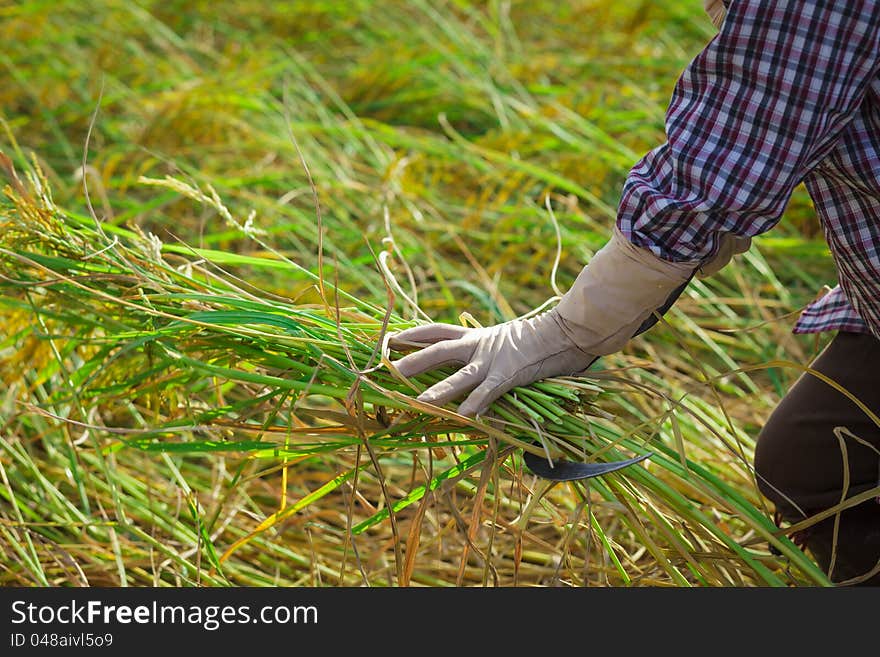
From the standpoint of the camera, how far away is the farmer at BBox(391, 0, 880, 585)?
2.64 feet

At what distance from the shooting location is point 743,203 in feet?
2.79

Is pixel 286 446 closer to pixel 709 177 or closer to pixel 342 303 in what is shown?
pixel 342 303

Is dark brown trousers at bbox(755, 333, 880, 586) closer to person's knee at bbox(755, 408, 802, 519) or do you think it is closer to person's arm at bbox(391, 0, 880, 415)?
person's knee at bbox(755, 408, 802, 519)

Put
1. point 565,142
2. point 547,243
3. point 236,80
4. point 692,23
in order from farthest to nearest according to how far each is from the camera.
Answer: point 692,23 → point 236,80 → point 565,142 → point 547,243

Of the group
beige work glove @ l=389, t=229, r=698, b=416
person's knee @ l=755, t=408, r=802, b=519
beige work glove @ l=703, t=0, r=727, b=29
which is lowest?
person's knee @ l=755, t=408, r=802, b=519

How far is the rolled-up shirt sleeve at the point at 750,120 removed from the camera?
80 centimetres

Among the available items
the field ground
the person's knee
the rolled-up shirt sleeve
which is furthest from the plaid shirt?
the person's knee

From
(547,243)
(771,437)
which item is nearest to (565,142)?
(547,243)

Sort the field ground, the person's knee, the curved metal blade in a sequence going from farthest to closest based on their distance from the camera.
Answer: the person's knee → the field ground → the curved metal blade

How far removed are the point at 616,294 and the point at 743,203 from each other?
16 cm

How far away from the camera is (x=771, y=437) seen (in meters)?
1.20

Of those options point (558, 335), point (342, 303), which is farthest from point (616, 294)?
point (342, 303)
